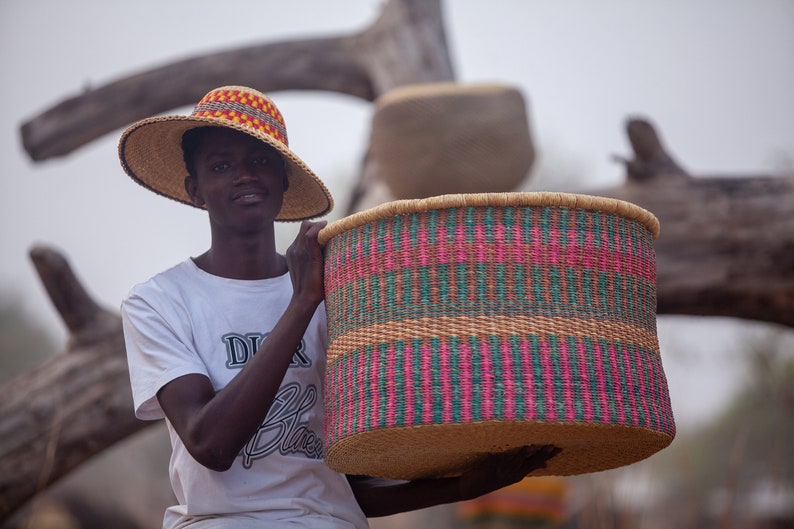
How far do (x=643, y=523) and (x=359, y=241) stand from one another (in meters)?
2.30

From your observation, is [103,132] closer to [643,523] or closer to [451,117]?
[451,117]

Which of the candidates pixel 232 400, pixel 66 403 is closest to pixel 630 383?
pixel 232 400

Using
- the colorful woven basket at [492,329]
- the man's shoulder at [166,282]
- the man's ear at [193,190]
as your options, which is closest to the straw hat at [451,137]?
the man's ear at [193,190]

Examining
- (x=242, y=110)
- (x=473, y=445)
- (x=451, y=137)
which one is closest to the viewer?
(x=473, y=445)

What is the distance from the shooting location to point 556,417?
59.7 inches

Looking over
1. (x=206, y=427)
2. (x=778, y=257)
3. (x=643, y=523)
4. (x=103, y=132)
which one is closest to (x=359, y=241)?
(x=206, y=427)

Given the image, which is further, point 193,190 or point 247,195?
point 193,190

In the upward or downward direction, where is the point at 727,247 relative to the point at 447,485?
downward

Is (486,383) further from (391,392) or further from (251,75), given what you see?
(251,75)

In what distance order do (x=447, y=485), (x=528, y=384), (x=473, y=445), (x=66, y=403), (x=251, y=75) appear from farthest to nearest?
(x=251, y=75) < (x=66, y=403) < (x=447, y=485) < (x=473, y=445) < (x=528, y=384)

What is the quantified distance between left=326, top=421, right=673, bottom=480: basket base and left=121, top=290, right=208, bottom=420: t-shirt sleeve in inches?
12.8

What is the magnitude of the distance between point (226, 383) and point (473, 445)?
19.1 inches

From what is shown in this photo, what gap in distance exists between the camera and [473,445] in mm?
1687

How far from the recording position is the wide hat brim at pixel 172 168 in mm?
1902
